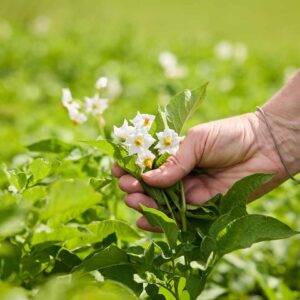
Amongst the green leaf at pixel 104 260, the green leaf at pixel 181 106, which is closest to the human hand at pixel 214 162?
the green leaf at pixel 181 106

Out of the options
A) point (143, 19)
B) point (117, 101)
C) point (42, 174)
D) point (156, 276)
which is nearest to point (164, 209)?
point (156, 276)

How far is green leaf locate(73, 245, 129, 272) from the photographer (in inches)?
55.4

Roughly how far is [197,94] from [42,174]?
1.46ft

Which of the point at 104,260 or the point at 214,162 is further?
the point at 214,162

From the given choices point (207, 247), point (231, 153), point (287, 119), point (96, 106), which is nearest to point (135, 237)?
point (207, 247)

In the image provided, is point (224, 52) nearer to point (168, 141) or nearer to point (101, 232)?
point (168, 141)

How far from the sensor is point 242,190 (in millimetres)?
1581

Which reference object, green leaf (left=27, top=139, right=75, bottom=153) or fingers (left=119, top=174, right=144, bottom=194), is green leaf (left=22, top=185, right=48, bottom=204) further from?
green leaf (left=27, top=139, right=75, bottom=153)

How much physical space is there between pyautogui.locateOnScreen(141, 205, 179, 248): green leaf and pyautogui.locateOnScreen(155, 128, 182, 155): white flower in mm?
192

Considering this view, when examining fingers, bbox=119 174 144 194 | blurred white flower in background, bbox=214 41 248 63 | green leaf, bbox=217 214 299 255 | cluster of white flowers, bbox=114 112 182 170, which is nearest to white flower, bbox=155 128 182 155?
cluster of white flowers, bbox=114 112 182 170

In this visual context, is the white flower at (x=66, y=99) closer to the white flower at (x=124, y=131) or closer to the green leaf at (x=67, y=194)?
the white flower at (x=124, y=131)

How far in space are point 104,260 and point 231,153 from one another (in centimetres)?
61

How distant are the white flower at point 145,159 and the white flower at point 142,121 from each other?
0.20 ft

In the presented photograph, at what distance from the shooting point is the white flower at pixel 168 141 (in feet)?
5.08
